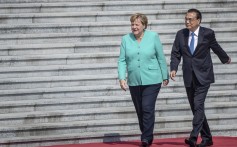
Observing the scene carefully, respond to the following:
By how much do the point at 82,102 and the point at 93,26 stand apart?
6.77 ft

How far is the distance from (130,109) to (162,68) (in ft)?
4.83

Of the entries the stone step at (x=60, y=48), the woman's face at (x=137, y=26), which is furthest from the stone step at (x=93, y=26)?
the woman's face at (x=137, y=26)

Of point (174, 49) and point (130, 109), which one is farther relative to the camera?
point (130, 109)

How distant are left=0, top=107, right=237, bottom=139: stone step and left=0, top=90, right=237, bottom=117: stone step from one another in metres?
0.28

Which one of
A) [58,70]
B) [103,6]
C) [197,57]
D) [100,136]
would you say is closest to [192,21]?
[197,57]

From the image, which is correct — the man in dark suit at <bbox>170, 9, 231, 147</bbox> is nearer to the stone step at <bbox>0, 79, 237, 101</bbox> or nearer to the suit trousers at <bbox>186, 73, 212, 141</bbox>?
the suit trousers at <bbox>186, 73, 212, 141</bbox>

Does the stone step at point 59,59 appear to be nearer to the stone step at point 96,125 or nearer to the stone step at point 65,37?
the stone step at point 65,37

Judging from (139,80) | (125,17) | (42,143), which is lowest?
(42,143)

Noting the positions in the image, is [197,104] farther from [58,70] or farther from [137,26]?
[58,70]

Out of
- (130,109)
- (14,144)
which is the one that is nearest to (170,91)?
(130,109)

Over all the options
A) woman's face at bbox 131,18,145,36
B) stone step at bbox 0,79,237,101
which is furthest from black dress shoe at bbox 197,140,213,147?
stone step at bbox 0,79,237,101

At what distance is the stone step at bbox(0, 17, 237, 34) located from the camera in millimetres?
12859

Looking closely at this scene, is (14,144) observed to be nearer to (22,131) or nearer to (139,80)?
(22,131)

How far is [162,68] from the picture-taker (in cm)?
1007
